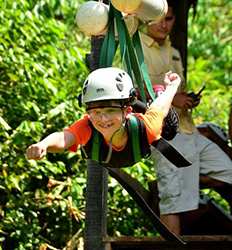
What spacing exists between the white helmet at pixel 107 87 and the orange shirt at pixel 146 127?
0.46ft

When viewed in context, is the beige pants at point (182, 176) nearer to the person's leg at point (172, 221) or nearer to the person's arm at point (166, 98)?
the person's leg at point (172, 221)

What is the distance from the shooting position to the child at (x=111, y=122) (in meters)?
3.26

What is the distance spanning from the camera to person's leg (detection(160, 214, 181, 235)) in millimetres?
4570

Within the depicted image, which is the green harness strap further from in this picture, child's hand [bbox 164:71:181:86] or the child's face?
child's hand [bbox 164:71:181:86]

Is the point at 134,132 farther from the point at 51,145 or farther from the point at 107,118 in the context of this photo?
the point at 51,145

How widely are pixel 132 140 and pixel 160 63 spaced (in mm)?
1284

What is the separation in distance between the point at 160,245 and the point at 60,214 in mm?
1300

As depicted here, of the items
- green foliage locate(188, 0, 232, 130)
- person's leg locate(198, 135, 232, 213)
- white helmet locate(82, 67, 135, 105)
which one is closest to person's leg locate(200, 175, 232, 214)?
person's leg locate(198, 135, 232, 213)

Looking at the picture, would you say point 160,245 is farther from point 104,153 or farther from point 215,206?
point 104,153

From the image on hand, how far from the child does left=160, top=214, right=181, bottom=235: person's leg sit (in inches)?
47.5

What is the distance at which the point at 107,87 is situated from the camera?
3250mm

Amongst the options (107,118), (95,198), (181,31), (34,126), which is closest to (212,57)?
(181,31)

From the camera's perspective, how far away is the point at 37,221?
5.63 meters

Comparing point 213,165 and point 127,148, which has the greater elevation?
point 213,165
